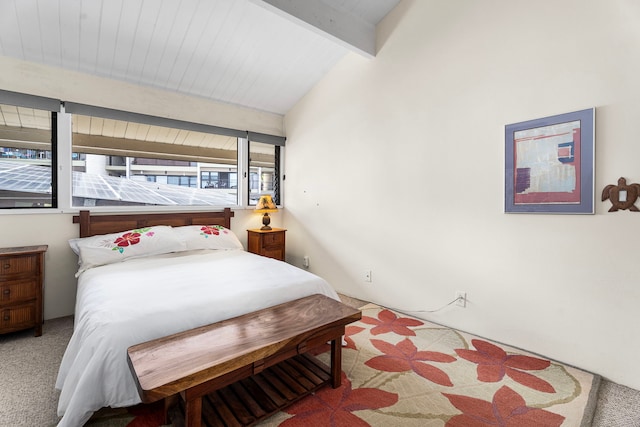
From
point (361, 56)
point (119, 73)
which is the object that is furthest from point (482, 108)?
point (119, 73)

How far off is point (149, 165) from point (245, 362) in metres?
2.95

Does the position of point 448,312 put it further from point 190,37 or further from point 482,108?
point 190,37

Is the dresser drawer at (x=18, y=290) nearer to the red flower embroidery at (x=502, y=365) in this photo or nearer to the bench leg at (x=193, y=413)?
the bench leg at (x=193, y=413)

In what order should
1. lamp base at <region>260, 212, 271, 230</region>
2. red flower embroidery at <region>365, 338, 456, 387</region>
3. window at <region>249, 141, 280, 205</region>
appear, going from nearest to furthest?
red flower embroidery at <region>365, 338, 456, 387</region>, lamp base at <region>260, 212, 271, 230</region>, window at <region>249, 141, 280, 205</region>

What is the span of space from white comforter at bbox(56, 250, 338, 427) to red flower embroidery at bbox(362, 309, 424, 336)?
2.16 feet

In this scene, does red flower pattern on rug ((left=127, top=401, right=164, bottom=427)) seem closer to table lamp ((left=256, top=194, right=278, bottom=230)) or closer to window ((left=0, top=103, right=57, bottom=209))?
window ((left=0, top=103, right=57, bottom=209))

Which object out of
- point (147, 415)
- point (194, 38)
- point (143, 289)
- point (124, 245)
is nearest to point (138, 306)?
point (143, 289)

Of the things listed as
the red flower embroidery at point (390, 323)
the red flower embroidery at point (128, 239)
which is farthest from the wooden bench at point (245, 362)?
the red flower embroidery at point (128, 239)

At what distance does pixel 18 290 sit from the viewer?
93.6 inches

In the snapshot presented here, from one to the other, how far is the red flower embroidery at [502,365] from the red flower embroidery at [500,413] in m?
0.19

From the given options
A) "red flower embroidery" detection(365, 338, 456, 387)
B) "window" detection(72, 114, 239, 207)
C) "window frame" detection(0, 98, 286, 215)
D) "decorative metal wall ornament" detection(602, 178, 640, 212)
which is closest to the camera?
"decorative metal wall ornament" detection(602, 178, 640, 212)

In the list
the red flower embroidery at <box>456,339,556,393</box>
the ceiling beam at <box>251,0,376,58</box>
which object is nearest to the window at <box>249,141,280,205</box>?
A: the ceiling beam at <box>251,0,376,58</box>

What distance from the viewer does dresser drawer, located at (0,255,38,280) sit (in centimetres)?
231

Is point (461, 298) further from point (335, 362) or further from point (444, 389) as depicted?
point (335, 362)
